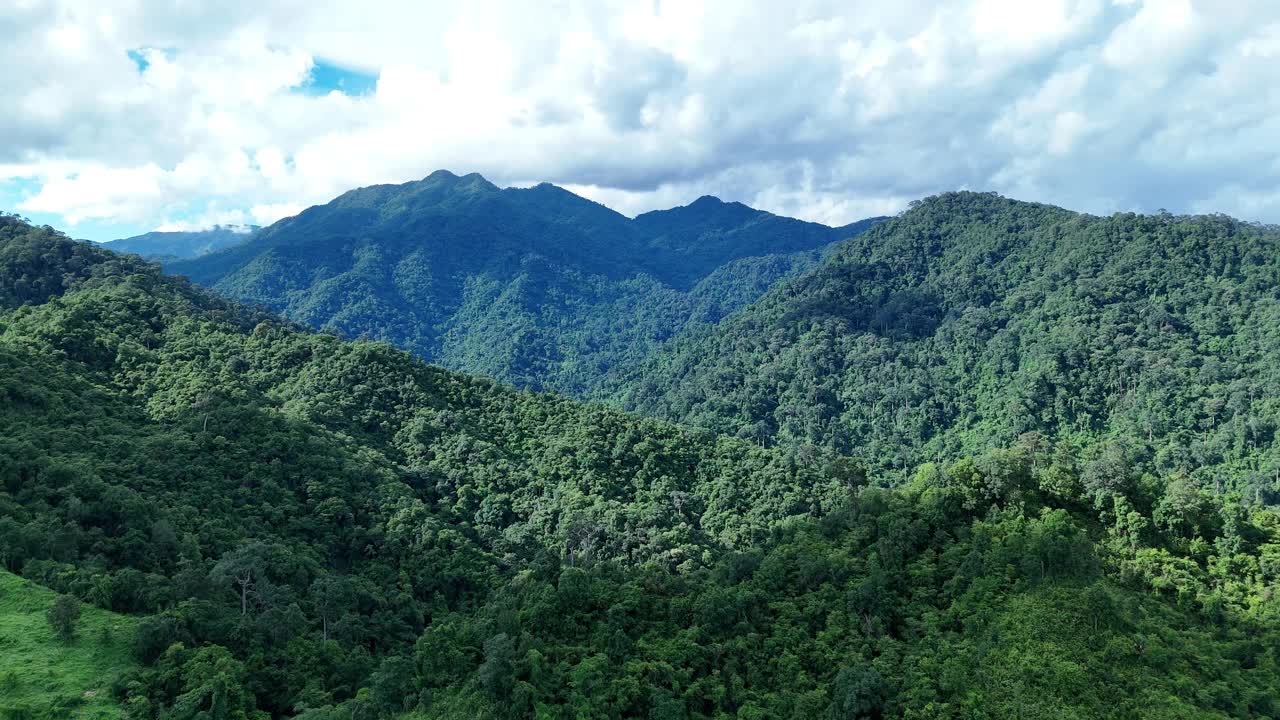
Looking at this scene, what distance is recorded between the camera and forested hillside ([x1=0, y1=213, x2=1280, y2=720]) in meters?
25.7

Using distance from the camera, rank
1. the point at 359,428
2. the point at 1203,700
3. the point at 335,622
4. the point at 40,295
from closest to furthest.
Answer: the point at 1203,700 < the point at 335,622 < the point at 359,428 < the point at 40,295

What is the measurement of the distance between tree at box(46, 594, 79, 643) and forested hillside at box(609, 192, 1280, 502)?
90990mm

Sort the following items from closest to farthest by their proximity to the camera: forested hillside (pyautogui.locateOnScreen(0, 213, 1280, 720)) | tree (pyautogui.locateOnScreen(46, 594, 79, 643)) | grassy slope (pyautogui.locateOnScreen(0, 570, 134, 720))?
grassy slope (pyautogui.locateOnScreen(0, 570, 134, 720))
forested hillside (pyautogui.locateOnScreen(0, 213, 1280, 720))
tree (pyautogui.locateOnScreen(46, 594, 79, 643))

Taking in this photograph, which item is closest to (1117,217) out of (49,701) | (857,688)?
(857,688)

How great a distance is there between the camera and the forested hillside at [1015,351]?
9338cm

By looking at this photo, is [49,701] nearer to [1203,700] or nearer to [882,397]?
[1203,700]

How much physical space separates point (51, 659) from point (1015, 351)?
393 feet

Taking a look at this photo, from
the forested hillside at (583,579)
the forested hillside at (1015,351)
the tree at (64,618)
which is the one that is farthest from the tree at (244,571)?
the forested hillside at (1015,351)

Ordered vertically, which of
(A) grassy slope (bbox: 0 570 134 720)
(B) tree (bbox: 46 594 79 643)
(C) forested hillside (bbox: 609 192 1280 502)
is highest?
(C) forested hillside (bbox: 609 192 1280 502)

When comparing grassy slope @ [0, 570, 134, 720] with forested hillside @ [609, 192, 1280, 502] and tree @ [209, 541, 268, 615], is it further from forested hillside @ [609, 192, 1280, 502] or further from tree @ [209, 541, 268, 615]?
forested hillside @ [609, 192, 1280, 502]

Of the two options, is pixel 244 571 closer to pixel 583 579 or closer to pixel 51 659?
pixel 51 659

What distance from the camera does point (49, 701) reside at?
25.1 meters

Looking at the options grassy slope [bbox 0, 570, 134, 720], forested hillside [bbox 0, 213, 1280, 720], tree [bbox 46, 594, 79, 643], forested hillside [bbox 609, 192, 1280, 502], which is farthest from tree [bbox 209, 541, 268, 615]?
forested hillside [bbox 609, 192, 1280, 502]

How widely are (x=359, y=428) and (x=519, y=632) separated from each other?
41656 millimetres
